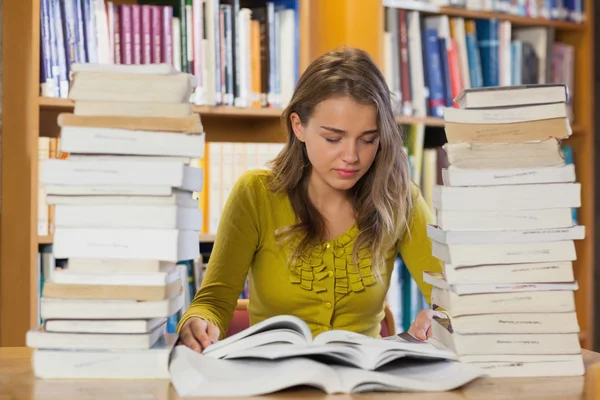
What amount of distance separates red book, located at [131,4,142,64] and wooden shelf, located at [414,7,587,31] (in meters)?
1.03

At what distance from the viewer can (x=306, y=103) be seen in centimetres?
189

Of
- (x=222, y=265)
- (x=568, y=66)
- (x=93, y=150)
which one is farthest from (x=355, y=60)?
(x=568, y=66)

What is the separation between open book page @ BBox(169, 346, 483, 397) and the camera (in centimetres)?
112

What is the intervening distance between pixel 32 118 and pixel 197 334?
3.84 feet

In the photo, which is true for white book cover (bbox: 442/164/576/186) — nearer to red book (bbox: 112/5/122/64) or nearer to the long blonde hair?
the long blonde hair

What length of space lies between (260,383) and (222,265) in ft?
2.45

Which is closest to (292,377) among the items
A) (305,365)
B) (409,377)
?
(305,365)

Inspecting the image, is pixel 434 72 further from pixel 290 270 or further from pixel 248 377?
pixel 248 377

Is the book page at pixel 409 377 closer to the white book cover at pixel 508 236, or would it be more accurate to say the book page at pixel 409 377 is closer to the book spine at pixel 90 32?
the white book cover at pixel 508 236

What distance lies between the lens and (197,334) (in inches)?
55.9

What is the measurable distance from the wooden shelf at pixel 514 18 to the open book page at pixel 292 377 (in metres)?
1.94

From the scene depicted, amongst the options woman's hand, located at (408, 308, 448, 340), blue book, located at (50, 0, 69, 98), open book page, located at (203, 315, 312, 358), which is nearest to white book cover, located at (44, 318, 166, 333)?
open book page, located at (203, 315, 312, 358)

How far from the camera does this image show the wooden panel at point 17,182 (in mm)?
2383

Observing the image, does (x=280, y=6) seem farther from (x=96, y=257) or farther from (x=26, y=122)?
(x=96, y=257)
